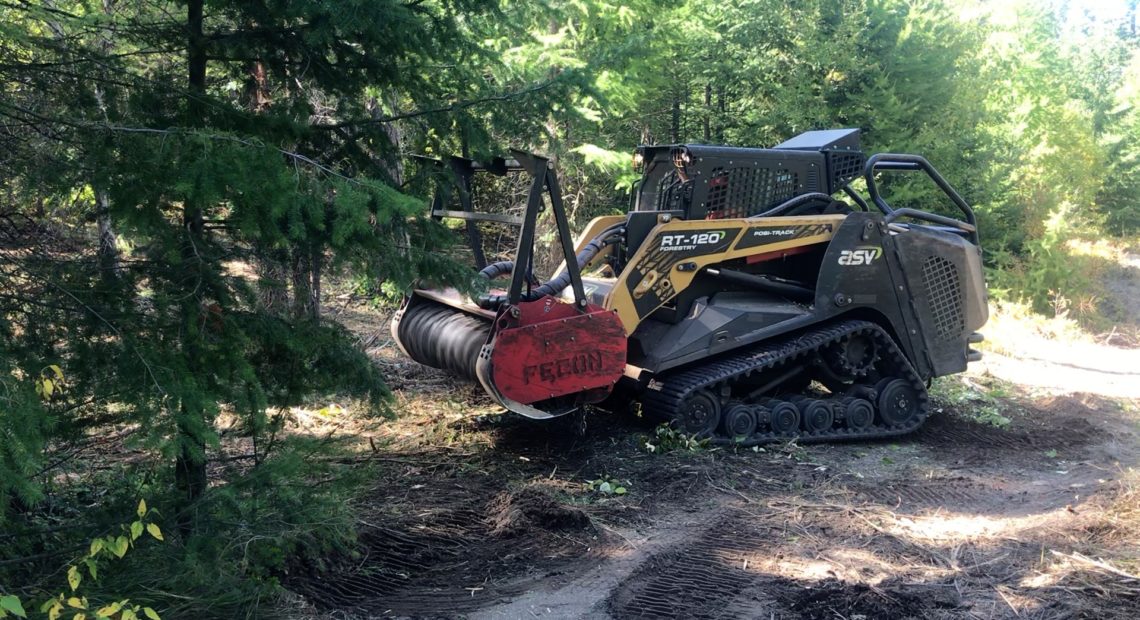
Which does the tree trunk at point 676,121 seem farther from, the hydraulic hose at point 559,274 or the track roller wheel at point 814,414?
the track roller wheel at point 814,414

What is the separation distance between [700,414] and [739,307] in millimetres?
966

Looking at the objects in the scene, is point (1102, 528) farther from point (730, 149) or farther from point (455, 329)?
point (455, 329)

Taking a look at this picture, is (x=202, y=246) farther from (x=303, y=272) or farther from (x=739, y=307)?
(x=739, y=307)

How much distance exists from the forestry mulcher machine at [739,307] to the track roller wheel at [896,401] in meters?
0.01

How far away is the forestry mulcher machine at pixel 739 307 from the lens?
6.90 m

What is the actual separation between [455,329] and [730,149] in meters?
2.78

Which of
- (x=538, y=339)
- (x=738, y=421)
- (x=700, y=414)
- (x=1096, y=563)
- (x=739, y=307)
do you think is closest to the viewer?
(x=1096, y=563)

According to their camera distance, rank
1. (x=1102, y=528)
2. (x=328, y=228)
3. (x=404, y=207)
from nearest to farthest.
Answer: (x=404, y=207)
(x=328, y=228)
(x=1102, y=528)

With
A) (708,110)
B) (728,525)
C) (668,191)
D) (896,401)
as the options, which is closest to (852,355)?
(896,401)

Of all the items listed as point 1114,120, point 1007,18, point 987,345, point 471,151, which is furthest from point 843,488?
point 1114,120

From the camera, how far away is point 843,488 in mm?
6859

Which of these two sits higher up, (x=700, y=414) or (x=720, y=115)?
(x=720, y=115)

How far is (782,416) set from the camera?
26.1 feet

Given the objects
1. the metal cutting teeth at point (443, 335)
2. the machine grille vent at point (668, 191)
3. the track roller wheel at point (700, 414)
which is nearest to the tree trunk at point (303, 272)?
the metal cutting teeth at point (443, 335)
